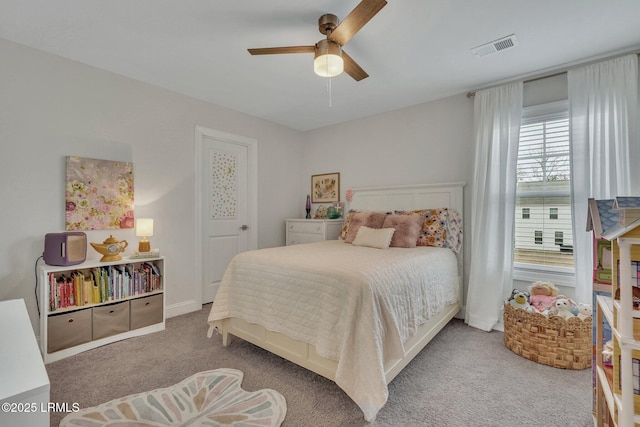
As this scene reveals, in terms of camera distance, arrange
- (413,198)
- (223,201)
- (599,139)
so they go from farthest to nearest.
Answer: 1. (223,201)
2. (413,198)
3. (599,139)

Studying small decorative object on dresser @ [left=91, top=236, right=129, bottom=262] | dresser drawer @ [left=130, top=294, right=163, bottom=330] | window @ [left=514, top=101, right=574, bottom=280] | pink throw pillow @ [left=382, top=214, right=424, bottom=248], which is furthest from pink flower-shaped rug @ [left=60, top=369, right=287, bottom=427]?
window @ [left=514, top=101, right=574, bottom=280]

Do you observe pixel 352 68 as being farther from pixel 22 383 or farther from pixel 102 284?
pixel 102 284

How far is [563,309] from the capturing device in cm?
215

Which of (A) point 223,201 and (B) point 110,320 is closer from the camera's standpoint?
(B) point 110,320

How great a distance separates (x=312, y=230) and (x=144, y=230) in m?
2.00

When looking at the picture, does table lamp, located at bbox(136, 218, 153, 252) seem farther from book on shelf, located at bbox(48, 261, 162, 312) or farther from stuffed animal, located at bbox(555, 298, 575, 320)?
stuffed animal, located at bbox(555, 298, 575, 320)

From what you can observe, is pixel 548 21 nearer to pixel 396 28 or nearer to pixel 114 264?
pixel 396 28

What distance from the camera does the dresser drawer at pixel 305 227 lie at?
12.6ft

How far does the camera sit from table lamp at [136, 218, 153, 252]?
2633 mm

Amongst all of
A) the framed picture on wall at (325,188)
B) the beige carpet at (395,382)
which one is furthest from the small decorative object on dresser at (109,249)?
the framed picture on wall at (325,188)

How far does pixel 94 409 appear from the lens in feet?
5.16

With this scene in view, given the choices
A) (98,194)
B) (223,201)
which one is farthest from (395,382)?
(98,194)

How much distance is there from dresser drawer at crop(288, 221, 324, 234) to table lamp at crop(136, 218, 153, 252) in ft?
6.27

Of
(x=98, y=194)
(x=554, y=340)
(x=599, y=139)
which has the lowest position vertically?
(x=554, y=340)
